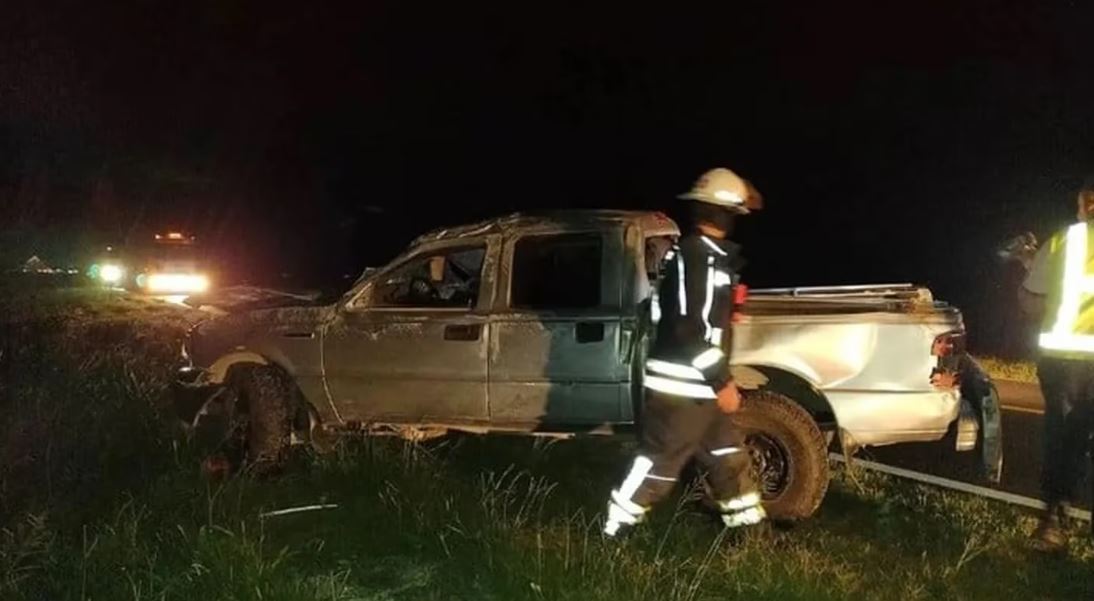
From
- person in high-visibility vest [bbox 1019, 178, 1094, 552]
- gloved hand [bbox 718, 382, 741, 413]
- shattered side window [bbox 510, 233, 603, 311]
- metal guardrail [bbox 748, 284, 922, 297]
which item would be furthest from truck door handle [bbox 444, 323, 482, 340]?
person in high-visibility vest [bbox 1019, 178, 1094, 552]

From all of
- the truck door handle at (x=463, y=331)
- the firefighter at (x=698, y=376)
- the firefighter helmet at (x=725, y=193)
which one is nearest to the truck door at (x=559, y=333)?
the truck door handle at (x=463, y=331)

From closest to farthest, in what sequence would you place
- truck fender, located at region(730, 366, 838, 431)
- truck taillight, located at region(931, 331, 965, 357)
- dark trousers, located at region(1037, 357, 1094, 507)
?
dark trousers, located at region(1037, 357, 1094, 507) < truck taillight, located at region(931, 331, 965, 357) < truck fender, located at region(730, 366, 838, 431)

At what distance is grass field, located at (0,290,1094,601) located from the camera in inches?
192

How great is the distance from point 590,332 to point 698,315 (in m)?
1.39

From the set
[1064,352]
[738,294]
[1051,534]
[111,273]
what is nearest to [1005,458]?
[1051,534]

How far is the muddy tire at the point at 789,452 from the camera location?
6176 mm

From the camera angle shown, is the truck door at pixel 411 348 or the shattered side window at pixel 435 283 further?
the shattered side window at pixel 435 283

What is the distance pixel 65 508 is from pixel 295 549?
72.1 inches

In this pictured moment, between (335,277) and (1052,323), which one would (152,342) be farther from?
(335,277)

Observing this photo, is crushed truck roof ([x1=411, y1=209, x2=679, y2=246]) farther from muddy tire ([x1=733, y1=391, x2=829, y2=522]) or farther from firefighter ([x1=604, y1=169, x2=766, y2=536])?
firefighter ([x1=604, y1=169, x2=766, y2=536])

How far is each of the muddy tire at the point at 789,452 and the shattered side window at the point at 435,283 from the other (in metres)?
1.83

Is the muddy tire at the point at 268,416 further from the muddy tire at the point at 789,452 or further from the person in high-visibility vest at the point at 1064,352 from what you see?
the person in high-visibility vest at the point at 1064,352

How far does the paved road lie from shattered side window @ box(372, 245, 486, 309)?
128 inches

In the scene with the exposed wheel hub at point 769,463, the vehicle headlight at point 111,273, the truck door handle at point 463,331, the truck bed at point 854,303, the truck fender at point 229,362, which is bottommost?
the exposed wheel hub at point 769,463
